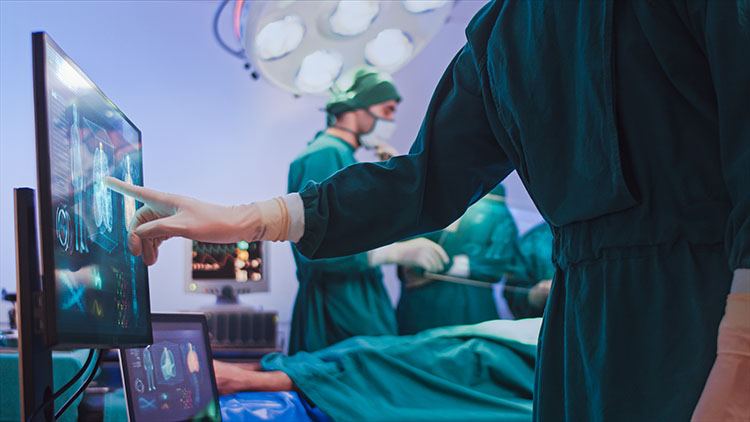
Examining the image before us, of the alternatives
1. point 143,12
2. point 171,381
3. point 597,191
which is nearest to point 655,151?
point 597,191

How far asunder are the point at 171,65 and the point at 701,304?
359cm

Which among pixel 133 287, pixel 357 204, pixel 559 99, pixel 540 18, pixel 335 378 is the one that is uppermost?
pixel 540 18

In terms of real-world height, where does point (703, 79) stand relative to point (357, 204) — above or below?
above

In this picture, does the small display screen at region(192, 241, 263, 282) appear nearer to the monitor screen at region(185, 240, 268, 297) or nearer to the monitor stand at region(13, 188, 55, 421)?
the monitor screen at region(185, 240, 268, 297)

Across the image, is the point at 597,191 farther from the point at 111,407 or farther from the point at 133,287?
the point at 111,407

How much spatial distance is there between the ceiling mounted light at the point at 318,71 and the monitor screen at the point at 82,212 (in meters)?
1.72

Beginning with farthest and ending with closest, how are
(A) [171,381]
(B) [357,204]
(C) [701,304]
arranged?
(A) [171,381], (B) [357,204], (C) [701,304]

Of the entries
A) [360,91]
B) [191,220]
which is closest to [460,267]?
[360,91]

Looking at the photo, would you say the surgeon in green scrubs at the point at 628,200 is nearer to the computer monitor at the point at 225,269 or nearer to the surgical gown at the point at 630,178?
the surgical gown at the point at 630,178

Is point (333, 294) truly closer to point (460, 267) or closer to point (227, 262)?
point (460, 267)

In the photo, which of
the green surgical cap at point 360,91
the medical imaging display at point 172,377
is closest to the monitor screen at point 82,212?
the medical imaging display at point 172,377

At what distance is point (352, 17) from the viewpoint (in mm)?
2654

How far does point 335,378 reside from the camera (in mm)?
1915

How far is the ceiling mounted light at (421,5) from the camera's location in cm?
277
